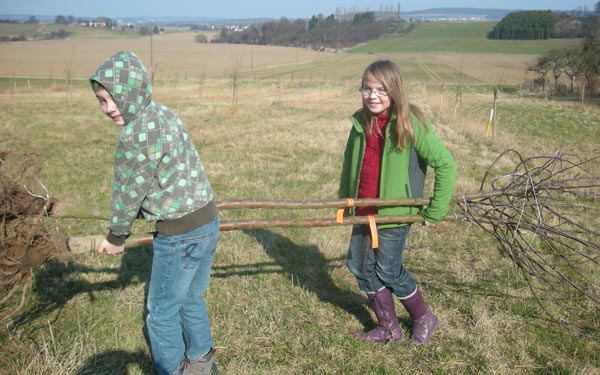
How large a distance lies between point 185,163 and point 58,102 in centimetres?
2508

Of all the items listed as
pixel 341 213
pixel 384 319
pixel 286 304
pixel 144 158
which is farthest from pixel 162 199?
pixel 286 304

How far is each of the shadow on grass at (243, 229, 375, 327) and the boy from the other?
1617 mm

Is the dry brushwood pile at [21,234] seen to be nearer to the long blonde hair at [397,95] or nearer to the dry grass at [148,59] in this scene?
the long blonde hair at [397,95]

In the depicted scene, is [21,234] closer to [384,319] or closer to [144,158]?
[144,158]

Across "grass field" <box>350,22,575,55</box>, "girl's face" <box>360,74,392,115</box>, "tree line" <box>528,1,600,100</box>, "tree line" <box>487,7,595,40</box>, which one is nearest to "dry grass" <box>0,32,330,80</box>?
"grass field" <box>350,22,575,55</box>

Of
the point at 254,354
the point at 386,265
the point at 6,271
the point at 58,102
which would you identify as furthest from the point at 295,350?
the point at 58,102

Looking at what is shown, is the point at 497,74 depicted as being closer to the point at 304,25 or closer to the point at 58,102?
the point at 58,102

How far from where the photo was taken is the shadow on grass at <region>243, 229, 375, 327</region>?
13.9 ft

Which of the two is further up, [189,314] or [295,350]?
[189,314]

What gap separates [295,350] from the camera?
11.4 ft

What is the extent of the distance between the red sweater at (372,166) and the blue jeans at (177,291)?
1168 millimetres

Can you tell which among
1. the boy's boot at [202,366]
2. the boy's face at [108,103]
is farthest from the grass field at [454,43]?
the boy's face at [108,103]

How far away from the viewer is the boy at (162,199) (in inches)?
88.8

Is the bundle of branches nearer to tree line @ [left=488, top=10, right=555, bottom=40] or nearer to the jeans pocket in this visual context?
the jeans pocket
